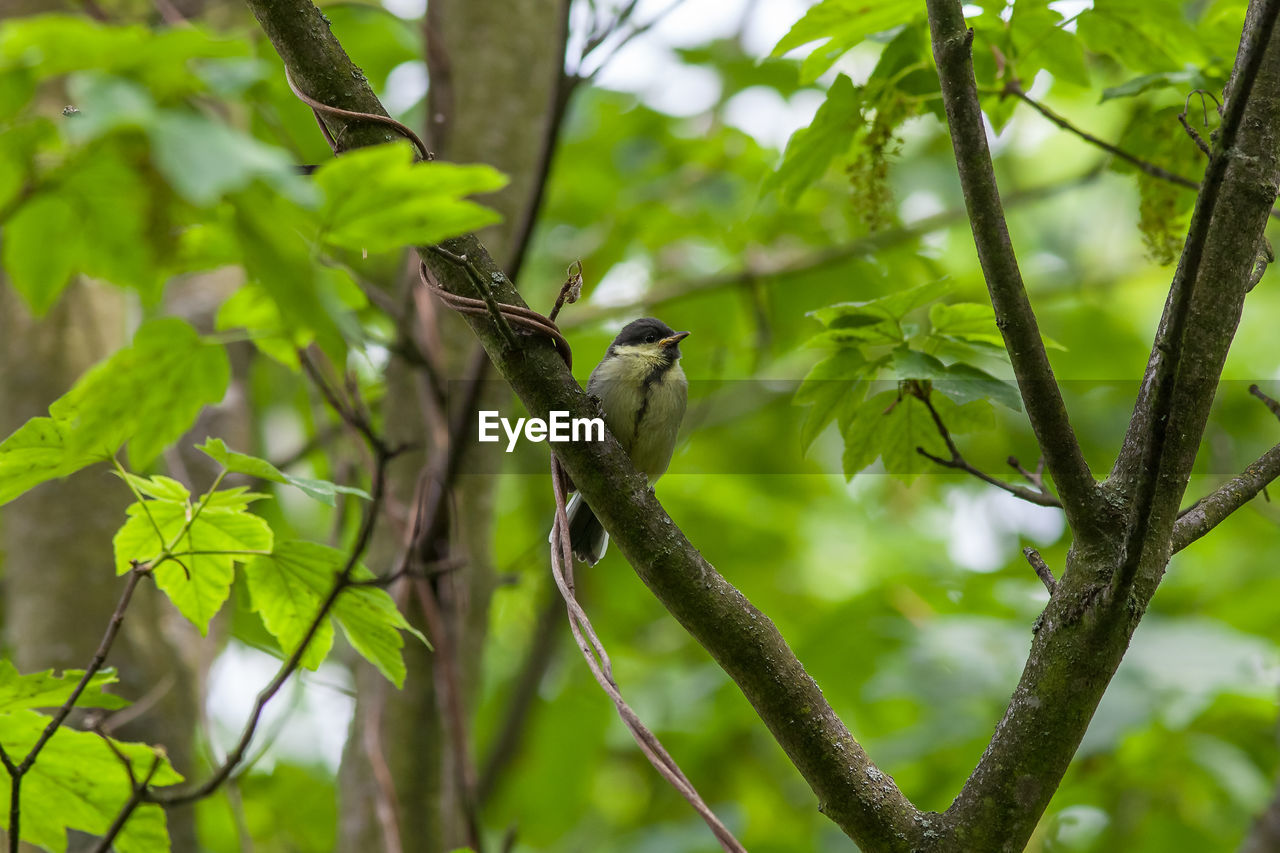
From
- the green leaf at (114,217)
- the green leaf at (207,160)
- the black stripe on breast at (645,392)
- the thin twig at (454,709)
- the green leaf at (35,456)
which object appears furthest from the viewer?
the black stripe on breast at (645,392)

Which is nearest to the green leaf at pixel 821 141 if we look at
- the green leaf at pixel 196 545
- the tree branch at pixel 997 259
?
the tree branch at pixel 997 259

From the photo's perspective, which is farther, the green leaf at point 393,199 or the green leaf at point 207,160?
the green leaf at point 393,199

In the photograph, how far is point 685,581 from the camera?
5.37 feet

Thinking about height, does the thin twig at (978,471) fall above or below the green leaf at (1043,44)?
below

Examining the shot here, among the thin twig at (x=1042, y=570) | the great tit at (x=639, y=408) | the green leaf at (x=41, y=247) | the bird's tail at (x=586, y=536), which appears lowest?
the green leaf at (x=41, y=247)

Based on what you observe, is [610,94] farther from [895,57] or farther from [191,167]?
[191,167]

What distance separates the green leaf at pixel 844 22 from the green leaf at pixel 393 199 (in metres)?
1.27

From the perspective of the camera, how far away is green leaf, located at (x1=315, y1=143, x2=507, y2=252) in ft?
3.70

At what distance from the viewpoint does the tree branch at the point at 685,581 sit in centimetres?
161

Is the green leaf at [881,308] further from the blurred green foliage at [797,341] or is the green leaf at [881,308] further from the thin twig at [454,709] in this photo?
the thin twig at [454,709]

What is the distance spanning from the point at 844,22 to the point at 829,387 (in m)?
0.75

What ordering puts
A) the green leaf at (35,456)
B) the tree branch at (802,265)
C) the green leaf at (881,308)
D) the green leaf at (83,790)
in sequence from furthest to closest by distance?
the tree branch at (802,265)
the green leaf at (881,308)
the green leaf at (83,790)
the green leaf at (35,456)

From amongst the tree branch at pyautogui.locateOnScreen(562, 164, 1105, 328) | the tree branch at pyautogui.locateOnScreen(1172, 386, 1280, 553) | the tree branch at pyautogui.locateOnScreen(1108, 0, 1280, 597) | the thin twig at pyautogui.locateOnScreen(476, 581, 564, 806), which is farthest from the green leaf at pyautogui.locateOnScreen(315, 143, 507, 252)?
the tree branch at pyautogui.locateOnScreen(562, 164, 1105, 328)

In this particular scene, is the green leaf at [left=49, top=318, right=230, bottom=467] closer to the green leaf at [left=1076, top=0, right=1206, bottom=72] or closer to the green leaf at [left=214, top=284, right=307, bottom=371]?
the green leaf at [left=214, top=284, right=307, bottom=371]
